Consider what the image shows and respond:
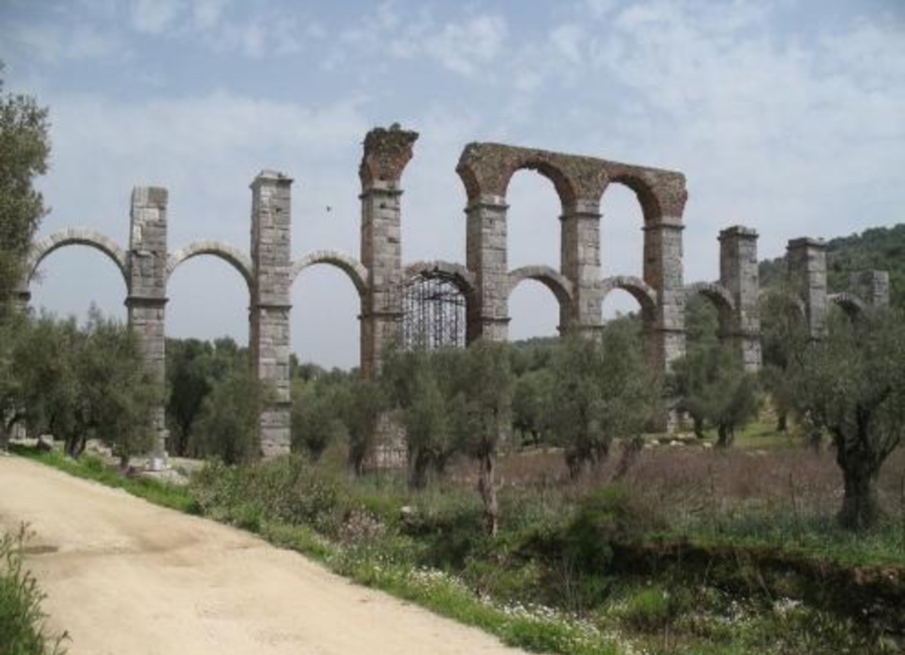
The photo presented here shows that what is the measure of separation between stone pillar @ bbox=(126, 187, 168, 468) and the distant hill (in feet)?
72.8

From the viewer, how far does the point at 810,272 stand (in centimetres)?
3266

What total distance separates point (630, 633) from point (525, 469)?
9.26 metres

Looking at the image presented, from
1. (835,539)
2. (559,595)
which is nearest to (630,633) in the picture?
(559,595)

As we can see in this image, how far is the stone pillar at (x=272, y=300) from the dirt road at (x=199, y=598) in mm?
11837

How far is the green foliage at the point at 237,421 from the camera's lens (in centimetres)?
2177

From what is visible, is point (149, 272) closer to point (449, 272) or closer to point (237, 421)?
point (237, 421)

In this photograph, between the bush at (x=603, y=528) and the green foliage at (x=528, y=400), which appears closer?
the bush at (x=603, y=528)

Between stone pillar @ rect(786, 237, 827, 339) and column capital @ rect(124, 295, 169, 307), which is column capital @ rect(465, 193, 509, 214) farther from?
stone pillar @ rect(786, 237, 827, 339)

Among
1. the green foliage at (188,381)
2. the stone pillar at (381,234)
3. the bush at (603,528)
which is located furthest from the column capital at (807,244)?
the bush at (603,528)

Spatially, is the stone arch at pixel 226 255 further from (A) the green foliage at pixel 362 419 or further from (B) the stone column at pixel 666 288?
(B) the stone column at pixel 666 288

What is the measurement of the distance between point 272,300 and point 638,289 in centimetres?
1109

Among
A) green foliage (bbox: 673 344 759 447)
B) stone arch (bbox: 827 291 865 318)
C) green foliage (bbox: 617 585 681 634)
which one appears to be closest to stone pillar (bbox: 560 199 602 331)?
green foliage (bbox: 673 344 759 447)

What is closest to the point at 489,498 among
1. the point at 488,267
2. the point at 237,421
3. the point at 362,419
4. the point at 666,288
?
the point at 362,419

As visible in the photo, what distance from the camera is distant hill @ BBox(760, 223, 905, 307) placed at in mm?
42906
